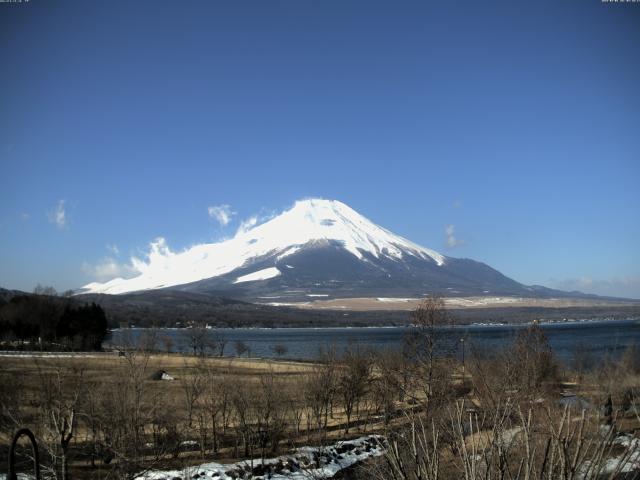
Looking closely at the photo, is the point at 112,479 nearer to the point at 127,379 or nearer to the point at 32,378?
the point at 127,379

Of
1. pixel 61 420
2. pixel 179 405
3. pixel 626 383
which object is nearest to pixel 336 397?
pixel 179 405

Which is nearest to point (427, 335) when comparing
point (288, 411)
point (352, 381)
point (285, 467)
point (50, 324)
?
point (352, 381)

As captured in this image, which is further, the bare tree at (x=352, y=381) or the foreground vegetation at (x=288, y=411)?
the bare tree at (x=352, y=381)

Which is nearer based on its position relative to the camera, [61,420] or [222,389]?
[61,420]

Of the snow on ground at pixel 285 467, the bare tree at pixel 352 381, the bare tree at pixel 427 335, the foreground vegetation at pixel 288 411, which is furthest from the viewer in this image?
the bare tree at pixel 352 381

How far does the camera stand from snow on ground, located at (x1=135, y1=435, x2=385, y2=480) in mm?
22189

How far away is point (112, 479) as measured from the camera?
18656mm

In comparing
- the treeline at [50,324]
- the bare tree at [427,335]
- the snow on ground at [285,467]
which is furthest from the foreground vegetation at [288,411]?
the treeline at [50,324]

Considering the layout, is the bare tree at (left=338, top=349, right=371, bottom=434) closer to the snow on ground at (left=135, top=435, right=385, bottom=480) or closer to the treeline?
the snow on ground at (left=135, top=435, right=385, bottom=480)

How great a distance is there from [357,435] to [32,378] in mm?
27060

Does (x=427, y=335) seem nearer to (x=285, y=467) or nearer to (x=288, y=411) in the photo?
(x=285, y=467)

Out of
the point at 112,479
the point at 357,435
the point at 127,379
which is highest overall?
the point at 127,379

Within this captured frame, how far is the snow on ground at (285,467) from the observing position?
72.8 ft

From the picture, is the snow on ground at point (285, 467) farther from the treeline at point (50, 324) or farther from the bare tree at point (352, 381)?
the treeline at point (50, 324)
